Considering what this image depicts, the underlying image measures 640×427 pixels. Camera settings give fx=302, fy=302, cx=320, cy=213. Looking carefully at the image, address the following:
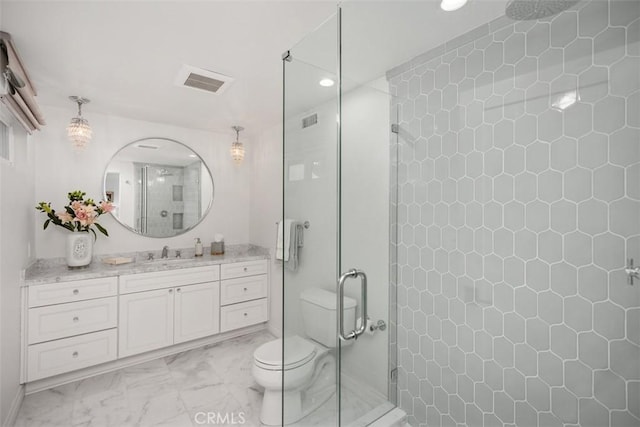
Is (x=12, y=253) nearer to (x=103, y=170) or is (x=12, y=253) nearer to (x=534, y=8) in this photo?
(x=103, y=170)

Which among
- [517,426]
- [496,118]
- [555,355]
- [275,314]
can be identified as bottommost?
[275,314]

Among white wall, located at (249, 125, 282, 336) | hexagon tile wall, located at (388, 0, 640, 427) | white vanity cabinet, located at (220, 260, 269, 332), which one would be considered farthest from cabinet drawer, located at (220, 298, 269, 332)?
hexagon tile wall, located at (388, 0, 640, 427)

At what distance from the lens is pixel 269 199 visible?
330cm

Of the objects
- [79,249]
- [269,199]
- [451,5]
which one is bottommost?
[79,249]

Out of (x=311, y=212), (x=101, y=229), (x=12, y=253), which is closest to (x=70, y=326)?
(x=12, y=253)

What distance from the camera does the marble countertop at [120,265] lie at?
2.22 m

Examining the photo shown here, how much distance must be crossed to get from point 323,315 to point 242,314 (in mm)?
1964

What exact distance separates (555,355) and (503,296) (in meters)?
0.25

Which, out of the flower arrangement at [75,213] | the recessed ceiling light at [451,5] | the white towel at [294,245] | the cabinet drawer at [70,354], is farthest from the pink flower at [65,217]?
the recessed ceiling light at [451,5]

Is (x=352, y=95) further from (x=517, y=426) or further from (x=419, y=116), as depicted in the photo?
(x=517, y=426)

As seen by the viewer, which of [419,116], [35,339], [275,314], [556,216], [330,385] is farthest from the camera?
[275,314]

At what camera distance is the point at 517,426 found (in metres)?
1.20

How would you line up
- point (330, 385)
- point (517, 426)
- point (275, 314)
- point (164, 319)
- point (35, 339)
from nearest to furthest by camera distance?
point (517, 426)
point (330, 385)
point (35, 339)
point (164, 319)
point (275, 314)

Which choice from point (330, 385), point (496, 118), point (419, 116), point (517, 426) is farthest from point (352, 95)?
point (517, 426)
